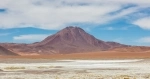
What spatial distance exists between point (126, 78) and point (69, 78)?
4.50m

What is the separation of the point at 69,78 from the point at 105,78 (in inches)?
113

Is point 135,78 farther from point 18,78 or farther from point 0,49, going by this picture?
point 0,49

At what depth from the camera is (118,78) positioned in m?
24.8

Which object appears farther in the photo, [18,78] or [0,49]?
[0,49]

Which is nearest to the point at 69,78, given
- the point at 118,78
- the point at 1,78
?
the point at 118,78

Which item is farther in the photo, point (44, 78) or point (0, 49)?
point (0, 49)

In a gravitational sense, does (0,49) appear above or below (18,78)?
above

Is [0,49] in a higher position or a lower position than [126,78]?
higher

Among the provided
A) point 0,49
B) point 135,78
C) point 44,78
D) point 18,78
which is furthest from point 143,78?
point 0,49

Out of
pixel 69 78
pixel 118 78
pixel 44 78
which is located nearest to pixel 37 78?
pixel 44 78

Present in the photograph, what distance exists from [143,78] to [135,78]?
60cm

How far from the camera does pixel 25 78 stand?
25.9 meters

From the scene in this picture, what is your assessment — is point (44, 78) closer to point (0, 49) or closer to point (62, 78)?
point (62, 78)

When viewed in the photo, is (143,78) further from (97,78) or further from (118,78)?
(97,78)
